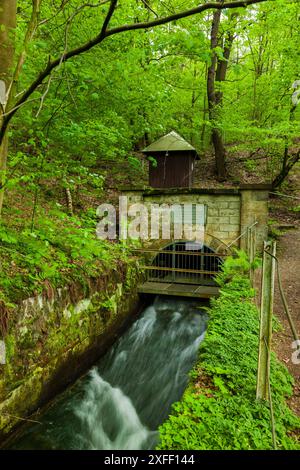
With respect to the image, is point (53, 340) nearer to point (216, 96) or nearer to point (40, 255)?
point (40, 255)

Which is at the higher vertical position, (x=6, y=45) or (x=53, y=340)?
(x=6, y=45)

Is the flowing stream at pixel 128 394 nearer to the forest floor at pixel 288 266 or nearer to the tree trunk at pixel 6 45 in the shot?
the forest floor at pixel 288 266

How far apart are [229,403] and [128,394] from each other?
3.70m

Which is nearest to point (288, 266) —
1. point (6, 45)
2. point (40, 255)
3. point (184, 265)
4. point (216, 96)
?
point (184, 265)

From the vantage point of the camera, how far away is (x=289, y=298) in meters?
7.13

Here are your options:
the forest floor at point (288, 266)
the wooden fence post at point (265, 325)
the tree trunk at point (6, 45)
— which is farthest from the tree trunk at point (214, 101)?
the wooden fence post at point (265, 325)

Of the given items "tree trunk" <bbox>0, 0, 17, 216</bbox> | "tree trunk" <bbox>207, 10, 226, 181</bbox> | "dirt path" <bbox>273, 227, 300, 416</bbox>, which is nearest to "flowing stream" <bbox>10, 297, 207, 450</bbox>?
"dirt path" <bbox>273, 227, 300, 416</bbox>

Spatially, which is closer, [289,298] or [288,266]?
[289,298]

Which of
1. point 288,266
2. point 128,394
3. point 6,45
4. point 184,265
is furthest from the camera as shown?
point 184,265

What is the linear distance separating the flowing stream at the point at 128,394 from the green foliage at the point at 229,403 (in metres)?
2.06

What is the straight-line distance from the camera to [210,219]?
10.6 meters

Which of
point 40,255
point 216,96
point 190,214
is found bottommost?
point 40,255

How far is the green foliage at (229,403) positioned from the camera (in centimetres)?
272
